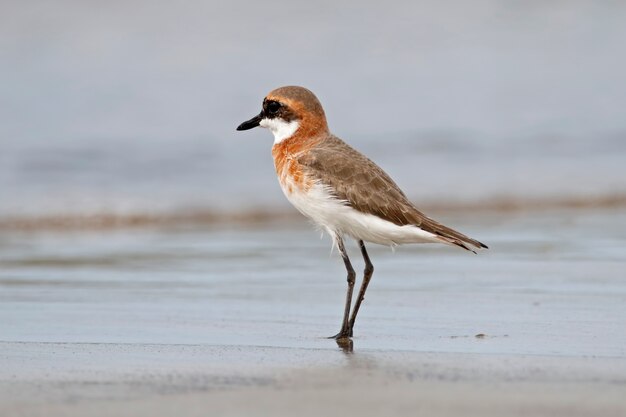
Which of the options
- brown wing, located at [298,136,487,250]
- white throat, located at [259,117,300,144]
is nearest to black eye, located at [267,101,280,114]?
white throat, located at [259,117,300,144]

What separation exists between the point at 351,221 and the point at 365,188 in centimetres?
22

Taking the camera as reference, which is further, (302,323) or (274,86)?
(274,86)

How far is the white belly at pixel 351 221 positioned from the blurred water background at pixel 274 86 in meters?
4.82

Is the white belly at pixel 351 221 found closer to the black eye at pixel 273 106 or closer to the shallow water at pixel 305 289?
the shallow water at pixel 305 289

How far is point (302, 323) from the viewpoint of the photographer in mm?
7023

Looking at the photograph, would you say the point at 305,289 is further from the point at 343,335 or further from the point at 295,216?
the point at 295,216

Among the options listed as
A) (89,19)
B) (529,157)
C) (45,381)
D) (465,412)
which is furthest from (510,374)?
(89,19)

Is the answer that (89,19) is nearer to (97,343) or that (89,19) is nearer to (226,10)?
(226,10)

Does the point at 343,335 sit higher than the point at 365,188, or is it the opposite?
the point at 365,188

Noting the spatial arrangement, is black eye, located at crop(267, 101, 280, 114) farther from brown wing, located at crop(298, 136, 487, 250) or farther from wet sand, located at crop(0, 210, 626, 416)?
wet sand, located at crop(0, 210, 626, 416)

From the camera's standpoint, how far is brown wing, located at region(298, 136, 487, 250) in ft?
22.5

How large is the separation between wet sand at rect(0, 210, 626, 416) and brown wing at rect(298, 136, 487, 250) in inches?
23.9

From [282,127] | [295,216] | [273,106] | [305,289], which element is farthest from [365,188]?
[295,216]

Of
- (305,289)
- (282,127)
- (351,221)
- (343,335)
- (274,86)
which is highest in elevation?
(274,86)
